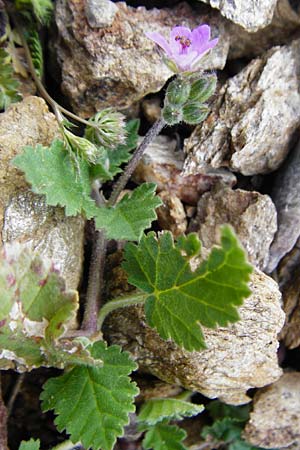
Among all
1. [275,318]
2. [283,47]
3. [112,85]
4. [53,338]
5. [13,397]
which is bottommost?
[13,397]

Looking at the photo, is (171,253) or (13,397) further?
(13,397)

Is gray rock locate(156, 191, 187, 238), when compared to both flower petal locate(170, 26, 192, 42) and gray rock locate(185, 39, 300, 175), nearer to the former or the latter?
gray rock locate(185, 39, 300, 175)

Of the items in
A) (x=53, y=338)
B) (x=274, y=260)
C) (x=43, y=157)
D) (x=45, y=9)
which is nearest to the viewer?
(x=53, y=338)

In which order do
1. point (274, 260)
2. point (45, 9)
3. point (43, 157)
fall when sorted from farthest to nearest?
point (274, 260)
point (45, 9)
point (43, 157)

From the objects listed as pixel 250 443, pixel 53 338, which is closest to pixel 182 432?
pixel 250 443

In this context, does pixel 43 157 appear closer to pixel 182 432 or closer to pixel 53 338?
pixel 53 338

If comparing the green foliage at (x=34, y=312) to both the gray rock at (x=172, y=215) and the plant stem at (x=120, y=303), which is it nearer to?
the plant stem at (x=120, y=303)

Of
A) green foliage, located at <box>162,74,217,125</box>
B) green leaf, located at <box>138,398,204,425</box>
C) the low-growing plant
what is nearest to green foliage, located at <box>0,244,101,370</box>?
the low-growing plant
